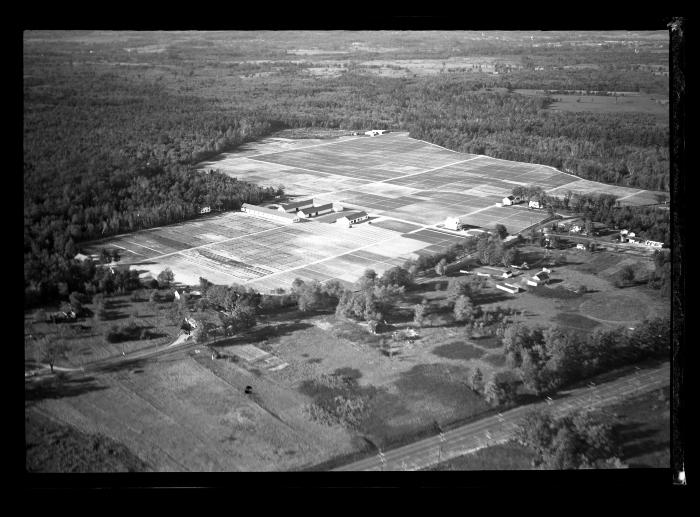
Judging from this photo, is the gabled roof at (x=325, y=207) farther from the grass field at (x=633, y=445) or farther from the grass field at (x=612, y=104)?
the grass field at (x=633, y=445)

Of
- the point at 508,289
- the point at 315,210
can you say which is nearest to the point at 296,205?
the point at 315,210

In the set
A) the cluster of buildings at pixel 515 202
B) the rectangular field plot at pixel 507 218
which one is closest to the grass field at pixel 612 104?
the cluster of buildings at pixel 515 202

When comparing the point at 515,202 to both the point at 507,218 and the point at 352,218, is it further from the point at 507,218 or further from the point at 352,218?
the point at 352,218

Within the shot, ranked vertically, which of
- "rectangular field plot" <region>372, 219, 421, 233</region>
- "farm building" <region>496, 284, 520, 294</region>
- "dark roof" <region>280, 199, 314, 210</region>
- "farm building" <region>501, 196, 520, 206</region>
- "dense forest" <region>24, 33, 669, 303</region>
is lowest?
"farm building" <region>496, 284, 520, 294</region>

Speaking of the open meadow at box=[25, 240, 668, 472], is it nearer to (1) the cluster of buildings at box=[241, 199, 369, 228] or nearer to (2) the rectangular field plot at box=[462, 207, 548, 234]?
(2) the rectangular field plot at box=[462, 207, 548, 234]

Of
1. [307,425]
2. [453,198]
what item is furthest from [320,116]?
[307,425]

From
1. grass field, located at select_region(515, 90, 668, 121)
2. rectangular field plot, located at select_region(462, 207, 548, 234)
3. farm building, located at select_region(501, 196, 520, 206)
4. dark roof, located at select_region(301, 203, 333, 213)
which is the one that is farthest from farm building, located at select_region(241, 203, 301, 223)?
grass field, located at select_region(515, 90, 668, 121)
